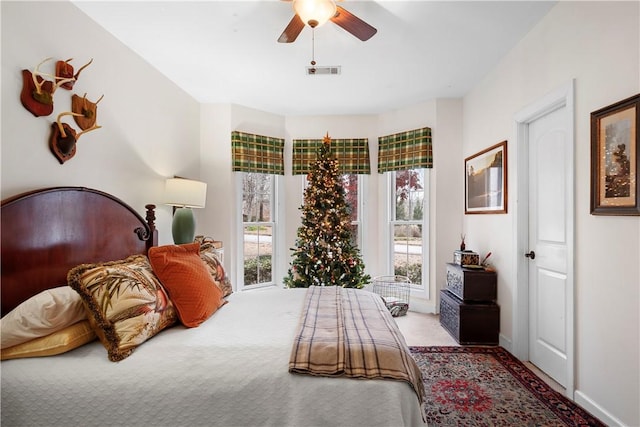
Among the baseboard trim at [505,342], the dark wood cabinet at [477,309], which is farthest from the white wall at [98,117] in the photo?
the baseboard trim at [505,342]

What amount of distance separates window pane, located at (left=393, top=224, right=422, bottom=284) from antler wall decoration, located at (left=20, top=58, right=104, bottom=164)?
3.67 metres

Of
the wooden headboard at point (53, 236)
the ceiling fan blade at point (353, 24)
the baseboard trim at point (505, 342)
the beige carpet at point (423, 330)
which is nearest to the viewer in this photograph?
the wooden headboard at point (53, 236)

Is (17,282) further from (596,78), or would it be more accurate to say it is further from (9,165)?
(596,78)

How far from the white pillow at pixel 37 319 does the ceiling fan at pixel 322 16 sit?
195cm

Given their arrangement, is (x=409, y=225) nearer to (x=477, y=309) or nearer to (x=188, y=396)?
(x=477, y=309)

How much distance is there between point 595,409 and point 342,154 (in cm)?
362

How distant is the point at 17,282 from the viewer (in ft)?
5.30

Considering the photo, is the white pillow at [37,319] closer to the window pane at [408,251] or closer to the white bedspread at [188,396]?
the white bedspread at [188,396]

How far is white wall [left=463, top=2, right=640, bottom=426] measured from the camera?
1.68 meters

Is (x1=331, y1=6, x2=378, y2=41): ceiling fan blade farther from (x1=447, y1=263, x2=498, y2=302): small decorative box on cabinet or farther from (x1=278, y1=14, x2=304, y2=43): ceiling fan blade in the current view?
(x1=447, y1=263, x2=498, y2=302): small decorative box on cabinet

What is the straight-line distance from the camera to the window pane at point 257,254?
4.36 meters

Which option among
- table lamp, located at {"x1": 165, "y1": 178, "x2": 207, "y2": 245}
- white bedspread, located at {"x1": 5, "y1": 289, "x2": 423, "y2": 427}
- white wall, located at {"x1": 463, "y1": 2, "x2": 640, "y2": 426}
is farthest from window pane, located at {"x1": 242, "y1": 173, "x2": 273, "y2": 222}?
white wall, located at {"x1": 463, "y1": 2, "x2": 640, "y2": 426}

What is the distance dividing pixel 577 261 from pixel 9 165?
3.53m

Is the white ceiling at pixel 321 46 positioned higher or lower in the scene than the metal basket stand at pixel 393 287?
higher
